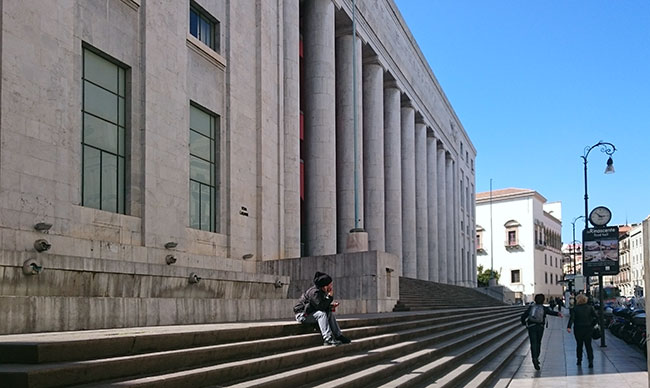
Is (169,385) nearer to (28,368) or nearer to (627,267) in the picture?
Result: (28,368)

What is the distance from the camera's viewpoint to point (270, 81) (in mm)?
22734

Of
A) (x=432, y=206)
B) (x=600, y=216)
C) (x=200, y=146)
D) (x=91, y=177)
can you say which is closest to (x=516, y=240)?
(x=432, y=206)

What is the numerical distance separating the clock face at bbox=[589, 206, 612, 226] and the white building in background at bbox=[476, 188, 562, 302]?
70.5 meters

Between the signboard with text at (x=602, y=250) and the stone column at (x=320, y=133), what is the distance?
33.3ft

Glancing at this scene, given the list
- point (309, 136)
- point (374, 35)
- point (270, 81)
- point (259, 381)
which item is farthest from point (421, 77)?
point (259, 381)

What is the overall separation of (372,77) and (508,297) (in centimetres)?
4357

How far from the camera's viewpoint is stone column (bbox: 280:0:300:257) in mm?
23703

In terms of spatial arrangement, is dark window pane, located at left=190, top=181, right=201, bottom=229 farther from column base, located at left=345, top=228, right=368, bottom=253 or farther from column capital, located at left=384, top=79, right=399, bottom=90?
column capital, located at left=384, top=79, right=399, bottom=90

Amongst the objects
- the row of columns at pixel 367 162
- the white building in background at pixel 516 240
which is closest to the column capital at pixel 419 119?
the row of columns at pixel 367 162

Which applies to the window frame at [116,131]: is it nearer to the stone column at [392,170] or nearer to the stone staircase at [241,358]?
the stone staircase at [241,358]

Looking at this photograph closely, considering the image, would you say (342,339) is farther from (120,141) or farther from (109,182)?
(120,141)

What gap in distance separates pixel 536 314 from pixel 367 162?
21150 mm

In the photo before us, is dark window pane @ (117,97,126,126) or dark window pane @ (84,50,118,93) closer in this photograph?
dark window pane @ (84,50,118,93)

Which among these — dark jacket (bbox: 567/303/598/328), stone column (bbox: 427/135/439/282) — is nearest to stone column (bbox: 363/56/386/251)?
stone column (bbox: 427/135/439/282)
